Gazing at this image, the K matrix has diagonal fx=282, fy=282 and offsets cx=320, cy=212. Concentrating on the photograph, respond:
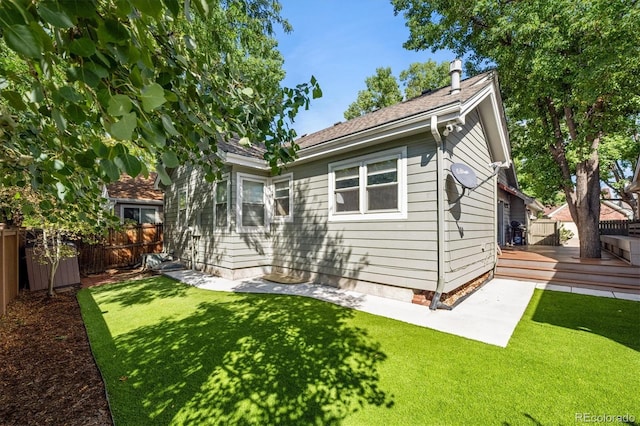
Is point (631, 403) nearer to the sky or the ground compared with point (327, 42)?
nearer to the ground

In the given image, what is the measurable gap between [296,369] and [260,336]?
1.07 metres

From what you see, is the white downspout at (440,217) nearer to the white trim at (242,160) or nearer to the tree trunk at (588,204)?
the white trim at (242,160)

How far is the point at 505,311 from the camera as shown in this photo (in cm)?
499

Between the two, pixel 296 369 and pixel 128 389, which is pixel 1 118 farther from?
pixel 296 369

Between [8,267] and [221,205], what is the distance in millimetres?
4559

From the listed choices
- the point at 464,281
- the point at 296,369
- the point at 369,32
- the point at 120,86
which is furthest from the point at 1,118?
the point at 369,32

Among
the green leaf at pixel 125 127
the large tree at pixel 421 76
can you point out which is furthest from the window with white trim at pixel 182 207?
the large tree at pixel 421 76

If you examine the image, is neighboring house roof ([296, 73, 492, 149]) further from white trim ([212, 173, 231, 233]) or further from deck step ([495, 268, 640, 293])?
deck step ([495, 268, 640, 293])

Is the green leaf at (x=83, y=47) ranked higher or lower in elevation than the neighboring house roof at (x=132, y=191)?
lower

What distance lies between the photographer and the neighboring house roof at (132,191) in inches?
482

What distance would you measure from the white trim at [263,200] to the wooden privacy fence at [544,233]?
14.6 meters

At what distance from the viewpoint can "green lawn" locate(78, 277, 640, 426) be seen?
2.46m

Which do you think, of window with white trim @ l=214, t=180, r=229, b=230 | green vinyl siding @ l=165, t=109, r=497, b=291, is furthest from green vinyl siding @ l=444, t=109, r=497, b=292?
window with white trim @ l=214, t=180, r=229, b=230

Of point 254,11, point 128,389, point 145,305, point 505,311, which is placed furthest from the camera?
point 254,11
